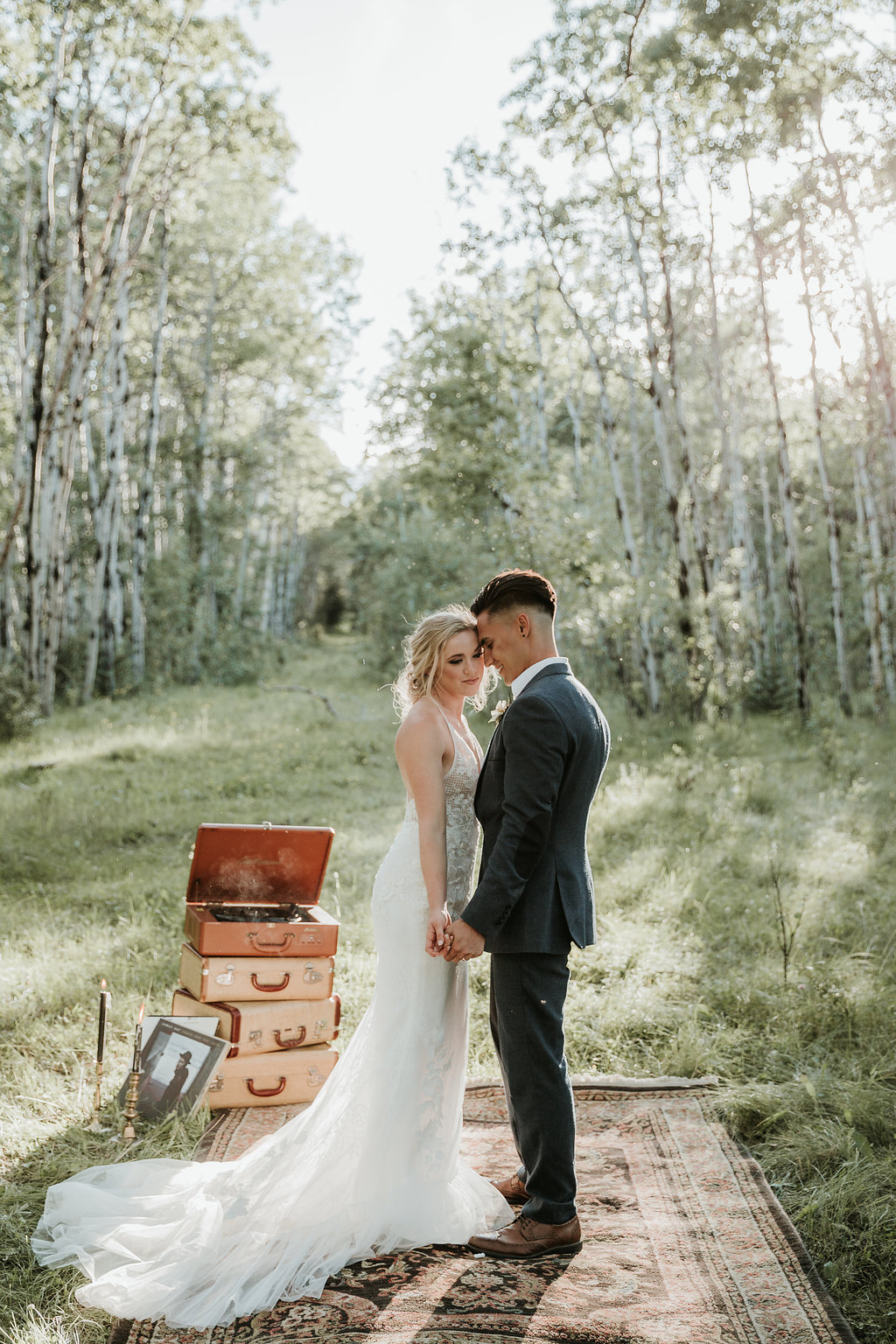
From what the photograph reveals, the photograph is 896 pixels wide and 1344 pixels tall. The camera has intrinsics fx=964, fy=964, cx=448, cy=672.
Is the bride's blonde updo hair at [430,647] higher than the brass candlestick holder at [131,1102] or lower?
higher

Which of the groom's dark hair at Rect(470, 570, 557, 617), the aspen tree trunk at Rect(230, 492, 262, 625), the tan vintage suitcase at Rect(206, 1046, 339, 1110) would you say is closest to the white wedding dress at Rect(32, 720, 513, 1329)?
the groom's dark hair at Rect(470, 570, 557, 617)

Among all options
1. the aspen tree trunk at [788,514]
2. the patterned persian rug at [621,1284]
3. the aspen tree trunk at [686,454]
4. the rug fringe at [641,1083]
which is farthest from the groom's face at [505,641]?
the aspen tree trunk at [788,514]

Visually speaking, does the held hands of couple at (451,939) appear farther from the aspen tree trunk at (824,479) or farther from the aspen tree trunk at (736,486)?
the aspen tree trunk at (736,486)

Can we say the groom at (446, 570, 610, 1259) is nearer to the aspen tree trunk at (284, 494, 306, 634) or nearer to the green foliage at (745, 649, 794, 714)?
the green foliage at (745, 649, 794, 714)

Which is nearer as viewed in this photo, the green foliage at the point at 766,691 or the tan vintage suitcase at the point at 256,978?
the tan vintage suitcase at the point at 256,978

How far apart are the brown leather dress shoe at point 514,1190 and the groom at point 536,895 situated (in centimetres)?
30

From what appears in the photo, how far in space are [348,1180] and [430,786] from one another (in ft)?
4.74

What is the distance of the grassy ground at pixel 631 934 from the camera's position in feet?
12.9

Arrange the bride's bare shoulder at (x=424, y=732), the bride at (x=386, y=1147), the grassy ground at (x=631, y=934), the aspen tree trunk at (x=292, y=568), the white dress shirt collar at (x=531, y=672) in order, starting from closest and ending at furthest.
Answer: the bride at (x=386, y=1147) → the white dress shirt collar at (x=531, y=672) → the bride's bare shoulder at (x=424, y=732) → the grassy ground at (x=631, y=934) → the aspen tree trunk at (x=292, y=568)

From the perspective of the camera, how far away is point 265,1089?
4.66m

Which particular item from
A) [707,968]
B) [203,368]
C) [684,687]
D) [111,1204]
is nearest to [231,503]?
[203,368]

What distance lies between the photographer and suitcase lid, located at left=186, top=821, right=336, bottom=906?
482 cm

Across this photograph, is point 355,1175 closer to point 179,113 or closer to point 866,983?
point 866,983

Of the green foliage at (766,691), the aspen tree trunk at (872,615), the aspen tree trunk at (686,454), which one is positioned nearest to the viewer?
the aspen tree trunk at (686,454)
